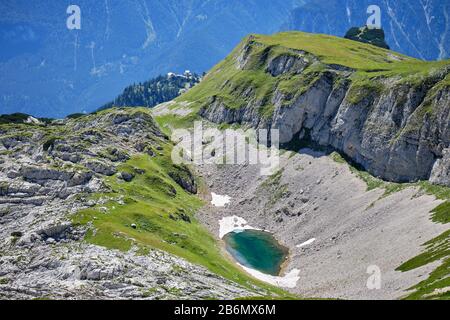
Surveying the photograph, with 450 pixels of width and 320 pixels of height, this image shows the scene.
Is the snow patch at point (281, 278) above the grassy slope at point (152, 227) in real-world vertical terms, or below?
below

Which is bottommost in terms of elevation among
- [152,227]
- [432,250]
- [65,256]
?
[432,250]

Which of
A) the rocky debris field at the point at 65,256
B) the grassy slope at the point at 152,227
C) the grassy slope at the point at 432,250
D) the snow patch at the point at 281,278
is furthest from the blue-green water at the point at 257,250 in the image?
the grassy slope at the point at 432,250

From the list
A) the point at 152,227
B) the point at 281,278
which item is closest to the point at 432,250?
the point at 281,278

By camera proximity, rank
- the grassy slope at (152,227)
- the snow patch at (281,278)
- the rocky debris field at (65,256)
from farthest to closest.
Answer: the snow patch at (281,278), the grassy slope at (152,227), the rocky debris field at (65,256)

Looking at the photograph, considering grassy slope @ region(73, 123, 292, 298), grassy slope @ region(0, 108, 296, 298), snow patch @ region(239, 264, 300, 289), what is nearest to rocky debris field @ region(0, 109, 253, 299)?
grassy slope @ region(0, 108, 296, 298)

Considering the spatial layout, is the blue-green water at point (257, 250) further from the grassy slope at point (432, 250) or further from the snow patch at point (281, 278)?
the grassy slope at point (432, 250)

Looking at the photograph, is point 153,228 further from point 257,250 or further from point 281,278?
point 281,278
